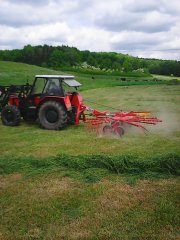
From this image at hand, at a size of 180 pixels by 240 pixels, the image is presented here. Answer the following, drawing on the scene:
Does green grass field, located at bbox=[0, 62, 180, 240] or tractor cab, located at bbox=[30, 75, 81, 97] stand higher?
tractor cab, located at bbox=[30, 75, 81, 97]

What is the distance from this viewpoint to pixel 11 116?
12.8 meters

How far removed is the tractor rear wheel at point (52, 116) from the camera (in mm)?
11750

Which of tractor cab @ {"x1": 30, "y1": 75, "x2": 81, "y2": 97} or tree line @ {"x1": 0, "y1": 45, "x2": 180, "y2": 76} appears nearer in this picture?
tractor cab @ {"x1": 30, "y1": 75, "x2": 81, "y2": 97}

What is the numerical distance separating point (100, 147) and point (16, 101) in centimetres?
493

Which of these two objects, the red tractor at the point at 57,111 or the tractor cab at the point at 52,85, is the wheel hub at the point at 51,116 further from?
the tractor cab at the point at 52,85

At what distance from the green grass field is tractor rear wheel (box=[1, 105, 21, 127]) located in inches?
83.6

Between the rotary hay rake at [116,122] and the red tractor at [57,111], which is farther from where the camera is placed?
the red tractor at [57,111]

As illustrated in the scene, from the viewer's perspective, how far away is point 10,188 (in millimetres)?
6590

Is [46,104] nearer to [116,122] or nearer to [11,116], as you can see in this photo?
[11,116]

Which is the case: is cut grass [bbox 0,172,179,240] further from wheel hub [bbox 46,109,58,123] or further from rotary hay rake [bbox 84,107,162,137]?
wheel hub [bbox 46,109,58,123]

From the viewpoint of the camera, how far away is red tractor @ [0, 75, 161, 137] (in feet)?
37.1

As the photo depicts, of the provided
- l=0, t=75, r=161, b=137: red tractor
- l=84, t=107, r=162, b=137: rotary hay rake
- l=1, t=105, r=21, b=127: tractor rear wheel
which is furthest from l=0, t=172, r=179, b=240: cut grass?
l=1, t=105, r=21, b=127: tractor rear wheel

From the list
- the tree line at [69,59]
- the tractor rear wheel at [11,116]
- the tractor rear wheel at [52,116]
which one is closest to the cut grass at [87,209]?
the tractor rear wheel at [52,116]

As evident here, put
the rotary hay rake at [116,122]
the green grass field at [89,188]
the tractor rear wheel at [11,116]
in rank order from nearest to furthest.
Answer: the green grass field at [89,188], the rotary hay rake at [116,122], the tractor rear wheel at [11,116]
